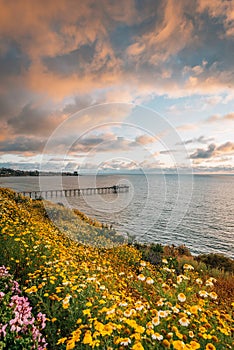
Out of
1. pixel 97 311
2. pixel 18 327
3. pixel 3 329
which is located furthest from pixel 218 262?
pixel 3 329

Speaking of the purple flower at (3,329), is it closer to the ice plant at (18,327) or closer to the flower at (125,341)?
the ice plant at (18,327)

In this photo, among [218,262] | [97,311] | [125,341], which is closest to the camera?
[125,341]

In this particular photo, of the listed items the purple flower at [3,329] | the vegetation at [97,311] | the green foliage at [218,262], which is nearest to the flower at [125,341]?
the vegetation at [97,311]

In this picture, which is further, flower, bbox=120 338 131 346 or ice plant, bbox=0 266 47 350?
ice plant, bbox=0 266 47 350

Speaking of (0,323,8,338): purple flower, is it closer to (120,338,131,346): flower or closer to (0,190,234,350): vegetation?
(0,190,234,350): vegetation

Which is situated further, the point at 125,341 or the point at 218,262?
the point at 218,262

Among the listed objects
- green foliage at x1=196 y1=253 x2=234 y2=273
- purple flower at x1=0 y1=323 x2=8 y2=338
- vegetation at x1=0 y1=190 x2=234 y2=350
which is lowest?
green foliage at x1=196 y1=253 x2=234 y2=273

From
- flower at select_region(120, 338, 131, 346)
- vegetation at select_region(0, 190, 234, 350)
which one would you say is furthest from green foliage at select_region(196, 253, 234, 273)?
flower at select_region(120, 338, 131, 346)

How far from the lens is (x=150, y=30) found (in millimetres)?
9242

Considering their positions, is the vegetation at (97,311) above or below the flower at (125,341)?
below

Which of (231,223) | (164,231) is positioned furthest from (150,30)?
(231,223)

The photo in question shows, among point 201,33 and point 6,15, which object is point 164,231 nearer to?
point 201,33

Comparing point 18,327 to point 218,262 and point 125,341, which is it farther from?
point 218,262

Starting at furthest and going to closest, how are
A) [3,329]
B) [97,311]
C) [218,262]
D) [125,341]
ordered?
1. [218,262]
2. [97,311]
3. [3,329]
4. [125,341]
